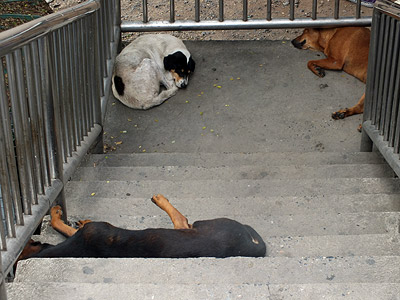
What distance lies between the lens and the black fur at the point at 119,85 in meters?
6.23

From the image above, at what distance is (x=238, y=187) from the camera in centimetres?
393

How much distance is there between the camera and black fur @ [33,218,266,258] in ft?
8.80

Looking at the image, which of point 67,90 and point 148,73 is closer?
point 67,90

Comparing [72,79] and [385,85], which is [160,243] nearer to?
[72,79]

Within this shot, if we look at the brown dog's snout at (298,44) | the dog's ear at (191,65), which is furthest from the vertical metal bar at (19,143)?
the brown dog's snout at (298,44)

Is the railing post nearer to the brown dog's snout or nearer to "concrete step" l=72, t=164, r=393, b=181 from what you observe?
"concrete step" l=72, t=164, r=393, b=181

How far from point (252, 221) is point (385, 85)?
153 cm

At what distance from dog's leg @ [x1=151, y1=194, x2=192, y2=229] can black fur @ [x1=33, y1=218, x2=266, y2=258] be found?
26 cm

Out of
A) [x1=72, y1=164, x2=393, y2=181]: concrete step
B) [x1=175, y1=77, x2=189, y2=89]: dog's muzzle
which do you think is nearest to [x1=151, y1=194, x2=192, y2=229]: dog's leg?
[x1=72, y1=164, x2=393, y2=181]: concrete step

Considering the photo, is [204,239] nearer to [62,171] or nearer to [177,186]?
[62,171]

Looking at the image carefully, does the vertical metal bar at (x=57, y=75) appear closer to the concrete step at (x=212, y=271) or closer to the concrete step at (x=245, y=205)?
the concrete step at (x=245, y=205)

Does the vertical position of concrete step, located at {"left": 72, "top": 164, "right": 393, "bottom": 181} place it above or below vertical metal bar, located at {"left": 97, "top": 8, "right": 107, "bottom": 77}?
below

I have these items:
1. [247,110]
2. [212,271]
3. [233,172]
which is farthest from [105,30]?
[212,271]

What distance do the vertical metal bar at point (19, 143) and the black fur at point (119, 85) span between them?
363 cm
